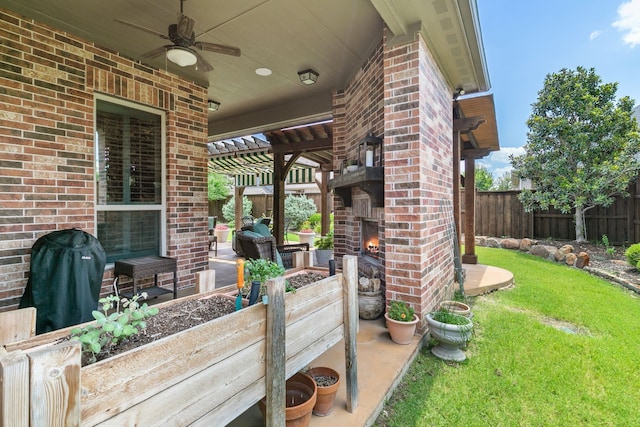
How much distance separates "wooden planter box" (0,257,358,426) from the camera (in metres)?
0.69

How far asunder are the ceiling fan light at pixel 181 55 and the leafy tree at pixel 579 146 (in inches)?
353

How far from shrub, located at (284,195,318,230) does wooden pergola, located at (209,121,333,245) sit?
1282 mm

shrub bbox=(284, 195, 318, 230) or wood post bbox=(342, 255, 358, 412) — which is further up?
shrub bbox=(284, 195, 318, 230)

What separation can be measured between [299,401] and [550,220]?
980cm

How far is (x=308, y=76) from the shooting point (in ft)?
14.0

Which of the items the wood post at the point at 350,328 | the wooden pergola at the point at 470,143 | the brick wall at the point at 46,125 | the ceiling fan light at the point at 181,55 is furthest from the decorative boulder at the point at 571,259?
the brick wall at the point at 46,125

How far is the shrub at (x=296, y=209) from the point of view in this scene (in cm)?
1105

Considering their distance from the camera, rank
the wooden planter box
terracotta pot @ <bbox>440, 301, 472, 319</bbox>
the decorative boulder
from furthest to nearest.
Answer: the decorative boulder, terracotta pot @ <bbox>440, 301, 472, 319</bbox>, the wooden planter box

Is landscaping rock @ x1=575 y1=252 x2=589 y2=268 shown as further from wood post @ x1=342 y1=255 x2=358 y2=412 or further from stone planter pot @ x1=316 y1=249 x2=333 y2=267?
wood post @ x1=342 y1=255 x2=358 y2=412

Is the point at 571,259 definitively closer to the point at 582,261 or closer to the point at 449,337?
the point at 582,261

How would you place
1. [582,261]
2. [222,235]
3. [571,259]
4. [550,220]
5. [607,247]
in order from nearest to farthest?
[582,261] < [571,259] < [607,247] < [550,220] < [222,235]

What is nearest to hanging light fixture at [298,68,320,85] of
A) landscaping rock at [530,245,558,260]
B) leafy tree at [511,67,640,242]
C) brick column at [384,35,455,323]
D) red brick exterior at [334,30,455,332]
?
red brick exterior at [334,30,455,332]

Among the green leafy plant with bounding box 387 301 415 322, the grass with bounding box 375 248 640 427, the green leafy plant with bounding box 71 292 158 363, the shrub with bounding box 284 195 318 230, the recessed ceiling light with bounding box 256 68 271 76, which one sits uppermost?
the recessed ceiling light with bounding box 256 68 271 76

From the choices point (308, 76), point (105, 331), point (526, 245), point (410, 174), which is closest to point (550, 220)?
point (526, 245)
